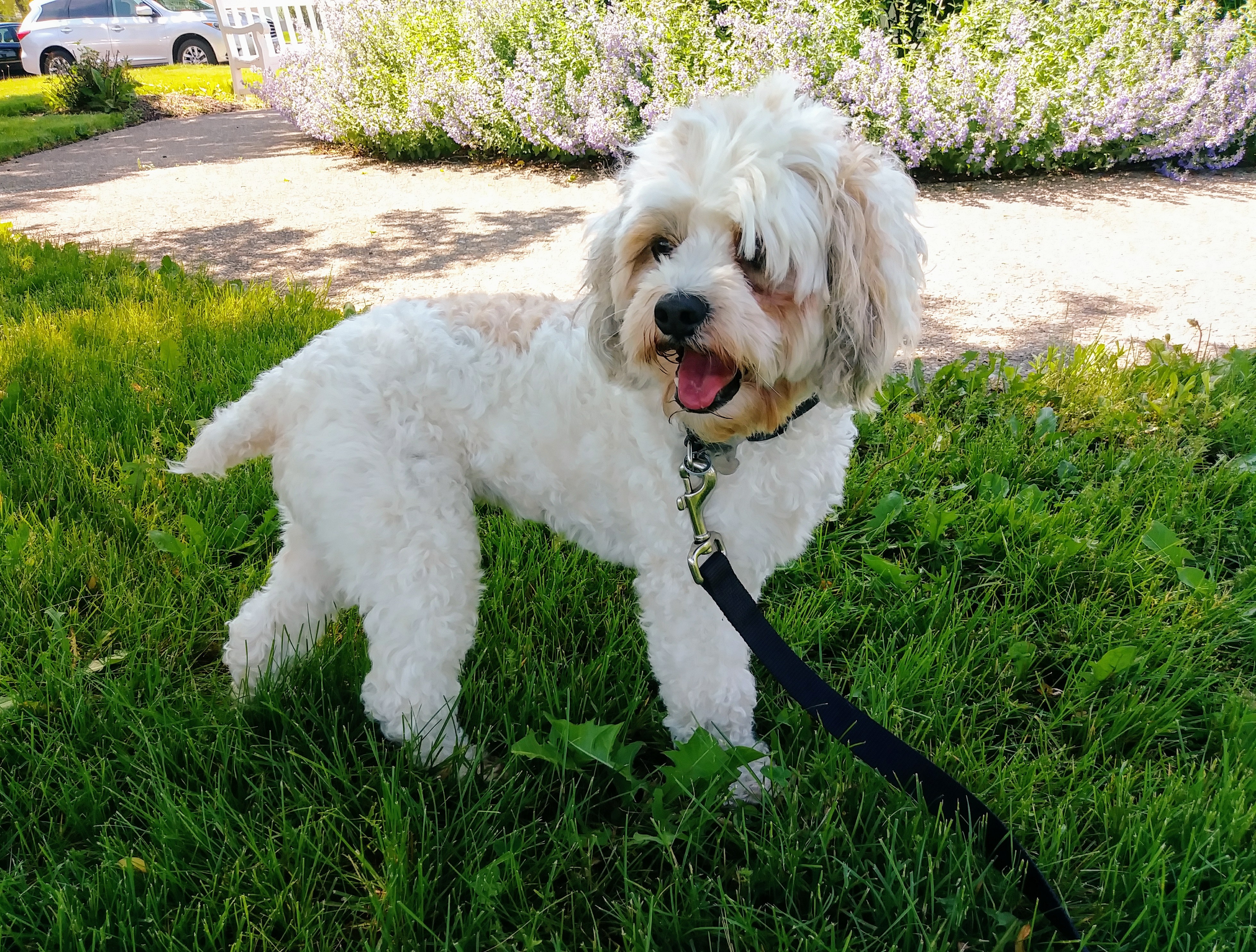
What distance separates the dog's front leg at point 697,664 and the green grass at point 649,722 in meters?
0.08

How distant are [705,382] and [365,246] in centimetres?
586

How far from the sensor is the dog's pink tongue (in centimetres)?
183

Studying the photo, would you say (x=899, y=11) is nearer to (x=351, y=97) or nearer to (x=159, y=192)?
(x=351, y=97)

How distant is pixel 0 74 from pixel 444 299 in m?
36.6

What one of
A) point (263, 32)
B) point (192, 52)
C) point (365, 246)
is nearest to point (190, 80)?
point (263, 32)

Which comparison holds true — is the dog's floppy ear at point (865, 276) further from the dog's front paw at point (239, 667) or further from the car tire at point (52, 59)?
the car tire at point (52, 59)

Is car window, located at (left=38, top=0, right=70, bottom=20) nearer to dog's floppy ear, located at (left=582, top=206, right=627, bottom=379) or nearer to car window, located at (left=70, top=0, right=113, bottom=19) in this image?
car window, located at (left=70, top=0, right=113, bottom=19)

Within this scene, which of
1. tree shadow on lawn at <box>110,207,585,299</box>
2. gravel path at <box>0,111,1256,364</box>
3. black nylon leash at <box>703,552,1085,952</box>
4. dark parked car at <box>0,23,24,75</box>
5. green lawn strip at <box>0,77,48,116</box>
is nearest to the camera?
black nylon leash at <box>703,552,1085,952</box>

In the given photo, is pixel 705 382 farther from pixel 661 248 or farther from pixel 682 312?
pixel 661 248

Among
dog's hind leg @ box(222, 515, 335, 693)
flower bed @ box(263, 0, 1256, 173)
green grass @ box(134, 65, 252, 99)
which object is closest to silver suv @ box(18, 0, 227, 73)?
green grass @ box(134, 65, 252, 99)

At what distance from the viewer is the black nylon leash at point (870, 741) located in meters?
1.62

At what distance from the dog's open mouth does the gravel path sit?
2581 mm

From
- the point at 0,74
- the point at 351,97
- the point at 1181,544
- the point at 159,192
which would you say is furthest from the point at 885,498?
the point at 0,74

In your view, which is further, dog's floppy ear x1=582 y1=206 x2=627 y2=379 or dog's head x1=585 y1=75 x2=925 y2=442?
dog's floppy ear x1=582 y1=206 x2=627 y2=379
